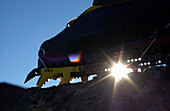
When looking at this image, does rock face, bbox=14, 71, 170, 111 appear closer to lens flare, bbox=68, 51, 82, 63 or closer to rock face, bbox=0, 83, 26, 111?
lens flare, bbox=68, 51, 82, 63

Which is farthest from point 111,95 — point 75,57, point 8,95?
point 8,95

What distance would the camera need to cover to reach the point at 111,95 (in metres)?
2.66

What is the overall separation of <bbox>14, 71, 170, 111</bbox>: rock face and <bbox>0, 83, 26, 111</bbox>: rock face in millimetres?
1162

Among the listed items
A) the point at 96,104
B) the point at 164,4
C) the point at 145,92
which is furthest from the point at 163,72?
the point at 164,4

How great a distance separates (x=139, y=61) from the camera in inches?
138

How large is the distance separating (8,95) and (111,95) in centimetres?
295

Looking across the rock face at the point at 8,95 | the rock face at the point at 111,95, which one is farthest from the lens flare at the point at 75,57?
the rock face at the point at 8,95

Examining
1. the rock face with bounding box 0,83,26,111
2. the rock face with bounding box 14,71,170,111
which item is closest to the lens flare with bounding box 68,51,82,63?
the rock face with bounding box 14,71,170,111

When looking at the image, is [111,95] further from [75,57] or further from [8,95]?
[8,95]

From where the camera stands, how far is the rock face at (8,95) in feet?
14.4

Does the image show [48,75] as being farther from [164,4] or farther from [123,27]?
[164,4]

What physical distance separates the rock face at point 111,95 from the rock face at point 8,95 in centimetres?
116

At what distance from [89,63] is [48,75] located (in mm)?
901

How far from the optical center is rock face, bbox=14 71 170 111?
2.33 metres
